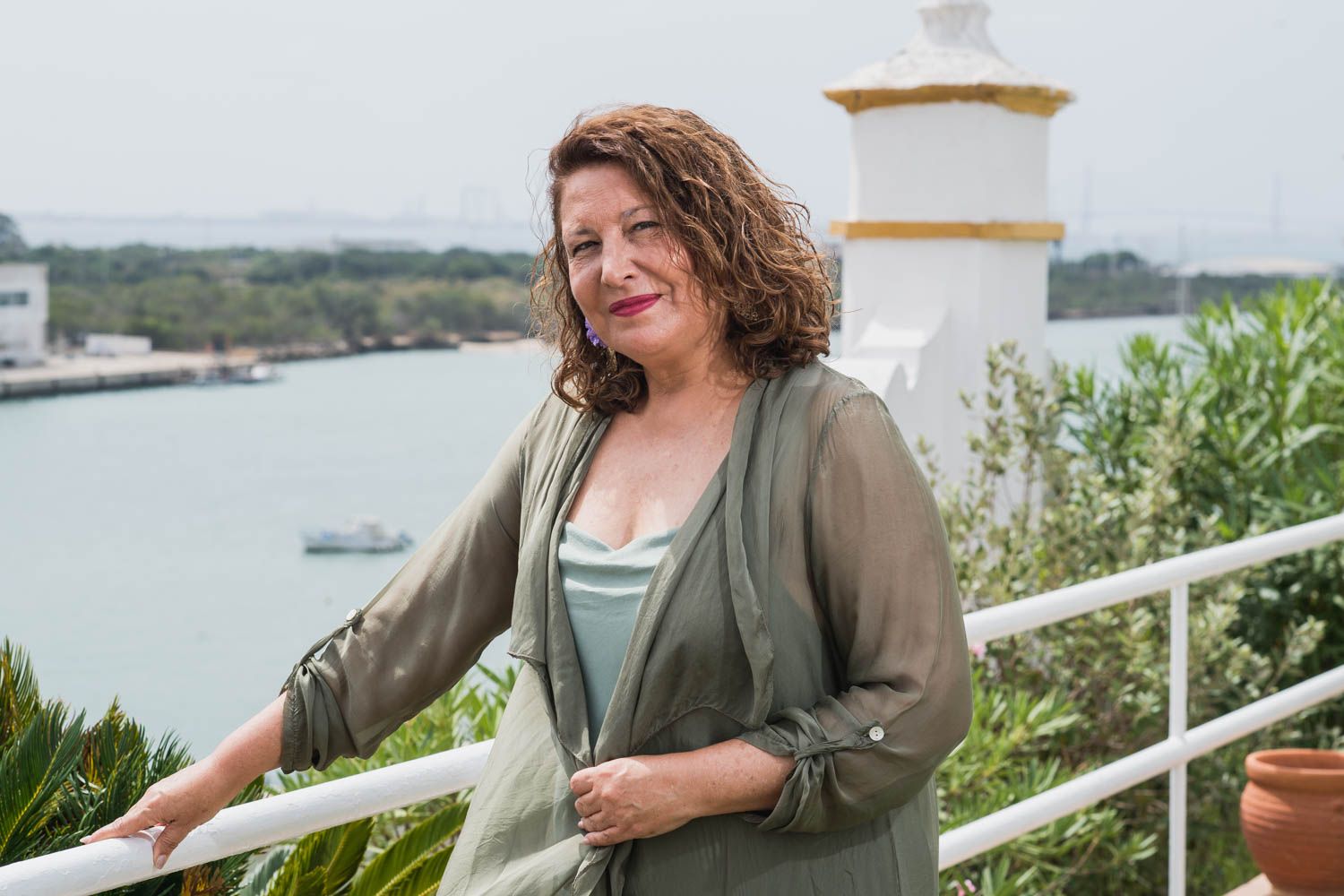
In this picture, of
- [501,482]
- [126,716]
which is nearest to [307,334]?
[126,716]

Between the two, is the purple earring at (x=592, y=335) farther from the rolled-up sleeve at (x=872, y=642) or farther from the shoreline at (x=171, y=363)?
the shoreline at (x=171, y=363)

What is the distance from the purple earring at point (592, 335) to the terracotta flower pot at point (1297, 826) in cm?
209

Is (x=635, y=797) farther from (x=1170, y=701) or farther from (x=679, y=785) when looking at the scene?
(x=1170, y=701)

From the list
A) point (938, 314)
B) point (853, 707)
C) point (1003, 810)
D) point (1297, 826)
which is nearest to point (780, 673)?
point (853, 707)

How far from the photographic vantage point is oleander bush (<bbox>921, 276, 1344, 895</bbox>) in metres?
4.02

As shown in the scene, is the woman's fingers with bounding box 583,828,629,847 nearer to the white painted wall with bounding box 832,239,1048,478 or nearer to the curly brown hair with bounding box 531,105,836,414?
the curly brown hair with bounding box 531,105,836,414

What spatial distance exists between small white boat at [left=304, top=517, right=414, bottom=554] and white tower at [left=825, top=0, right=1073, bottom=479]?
2.52 metres

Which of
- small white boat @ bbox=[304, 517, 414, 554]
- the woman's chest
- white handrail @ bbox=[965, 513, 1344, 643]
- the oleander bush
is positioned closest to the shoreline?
small white boat @ bbox=[304, 517, 414, 554]

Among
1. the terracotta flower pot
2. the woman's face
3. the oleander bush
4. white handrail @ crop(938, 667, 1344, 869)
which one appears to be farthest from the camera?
the oleander bush

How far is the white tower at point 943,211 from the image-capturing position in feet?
13.9

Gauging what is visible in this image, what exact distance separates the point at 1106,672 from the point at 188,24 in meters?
11.0

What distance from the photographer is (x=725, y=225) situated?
4.59ft

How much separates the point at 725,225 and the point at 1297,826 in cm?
220

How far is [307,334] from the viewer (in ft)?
24.6
